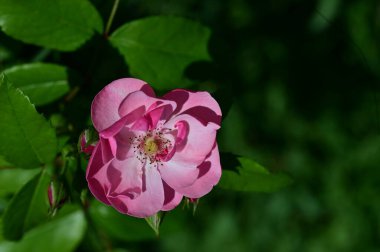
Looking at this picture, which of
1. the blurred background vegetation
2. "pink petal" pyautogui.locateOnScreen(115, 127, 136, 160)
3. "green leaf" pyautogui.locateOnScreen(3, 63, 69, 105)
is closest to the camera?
"pink petal" pyautogui.locateOnScreen(115, 127, 136, 160)

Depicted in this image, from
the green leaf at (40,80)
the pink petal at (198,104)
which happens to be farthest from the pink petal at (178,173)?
the green leaf at (40,80)

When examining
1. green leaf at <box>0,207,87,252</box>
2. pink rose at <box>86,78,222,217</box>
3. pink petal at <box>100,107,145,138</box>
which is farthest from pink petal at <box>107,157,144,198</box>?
green leaf at <box>0,207,87,252</box>

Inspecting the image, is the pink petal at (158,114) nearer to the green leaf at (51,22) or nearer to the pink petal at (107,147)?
the pink petal at (107,147)

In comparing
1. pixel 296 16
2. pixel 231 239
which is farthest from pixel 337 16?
pixel 231 239

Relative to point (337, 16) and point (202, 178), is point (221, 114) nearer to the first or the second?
point (202, 178)

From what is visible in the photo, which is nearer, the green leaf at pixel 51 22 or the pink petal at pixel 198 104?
the pink petal at pixel 198 104

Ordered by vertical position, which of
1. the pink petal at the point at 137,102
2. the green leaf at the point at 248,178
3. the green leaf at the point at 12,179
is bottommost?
the green leaf at the point at 12,179

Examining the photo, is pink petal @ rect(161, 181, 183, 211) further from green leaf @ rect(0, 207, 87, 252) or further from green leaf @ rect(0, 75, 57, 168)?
green leaf @ rect(0, 207, 87, 252)
